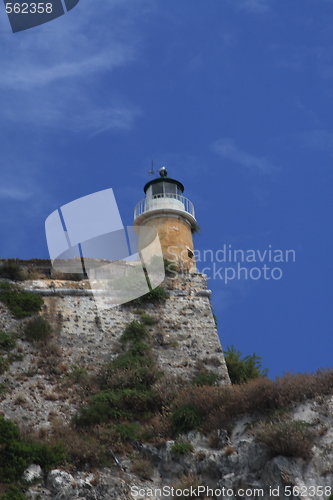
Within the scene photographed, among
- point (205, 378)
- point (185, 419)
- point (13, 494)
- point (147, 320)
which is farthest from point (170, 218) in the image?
point (13, 494)

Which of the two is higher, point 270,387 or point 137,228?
point 137,228

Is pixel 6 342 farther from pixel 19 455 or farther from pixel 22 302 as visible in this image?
pixel 19 455

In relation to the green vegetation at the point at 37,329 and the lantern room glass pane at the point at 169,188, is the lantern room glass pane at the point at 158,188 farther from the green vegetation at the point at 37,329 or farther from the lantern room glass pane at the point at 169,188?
the green vegetation at the point at 37,329

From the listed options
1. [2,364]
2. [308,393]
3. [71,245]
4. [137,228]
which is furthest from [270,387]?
[137,228]

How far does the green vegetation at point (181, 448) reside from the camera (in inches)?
578

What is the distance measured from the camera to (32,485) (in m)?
13.8

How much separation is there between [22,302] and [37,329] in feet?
4.51

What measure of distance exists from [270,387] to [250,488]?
292 centimetres

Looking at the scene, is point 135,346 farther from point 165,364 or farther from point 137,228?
point 137,228

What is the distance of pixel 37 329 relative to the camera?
19.6 metres

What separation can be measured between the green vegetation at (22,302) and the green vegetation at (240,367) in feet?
24.0

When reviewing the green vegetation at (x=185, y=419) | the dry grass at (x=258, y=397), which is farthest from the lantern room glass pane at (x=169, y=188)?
the green vegetation at (x=185, y=419)


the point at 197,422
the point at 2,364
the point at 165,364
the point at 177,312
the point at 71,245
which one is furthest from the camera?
the point at 71,245

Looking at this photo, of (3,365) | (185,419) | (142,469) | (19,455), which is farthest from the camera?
(3,365)
